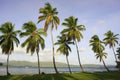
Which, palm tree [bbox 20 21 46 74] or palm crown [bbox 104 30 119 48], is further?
palm crown [bbox 104 30 119 48]

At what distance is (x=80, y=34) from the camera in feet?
187

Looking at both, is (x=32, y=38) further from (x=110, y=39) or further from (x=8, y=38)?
(x=110, y=39)

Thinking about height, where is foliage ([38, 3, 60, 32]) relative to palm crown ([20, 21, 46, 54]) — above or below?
above

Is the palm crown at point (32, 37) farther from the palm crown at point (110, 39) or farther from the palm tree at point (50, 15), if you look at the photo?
the palm crown at point (110, 39)

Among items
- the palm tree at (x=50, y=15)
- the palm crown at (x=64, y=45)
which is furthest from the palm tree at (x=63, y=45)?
the palm tree at (x=50, y=15)

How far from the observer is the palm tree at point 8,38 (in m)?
50.0

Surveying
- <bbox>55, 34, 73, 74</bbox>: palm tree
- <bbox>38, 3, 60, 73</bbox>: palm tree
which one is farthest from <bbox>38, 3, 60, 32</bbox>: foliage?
<bbox>55, 34, 73, 74</bbox>: palm tree

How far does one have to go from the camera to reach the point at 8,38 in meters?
50.4

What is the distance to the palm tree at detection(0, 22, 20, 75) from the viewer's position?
5002 cm

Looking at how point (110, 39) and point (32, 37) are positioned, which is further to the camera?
point (110, 39)

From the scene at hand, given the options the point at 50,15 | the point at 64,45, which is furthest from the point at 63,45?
the point at 50,15

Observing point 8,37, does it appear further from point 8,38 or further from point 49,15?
point 49,15

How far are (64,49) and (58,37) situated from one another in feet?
16.8

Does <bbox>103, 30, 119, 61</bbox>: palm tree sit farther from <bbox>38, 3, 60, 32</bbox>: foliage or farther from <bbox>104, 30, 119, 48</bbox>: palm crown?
<bbox>38, 3, 60, 32</bbox>: foliage
